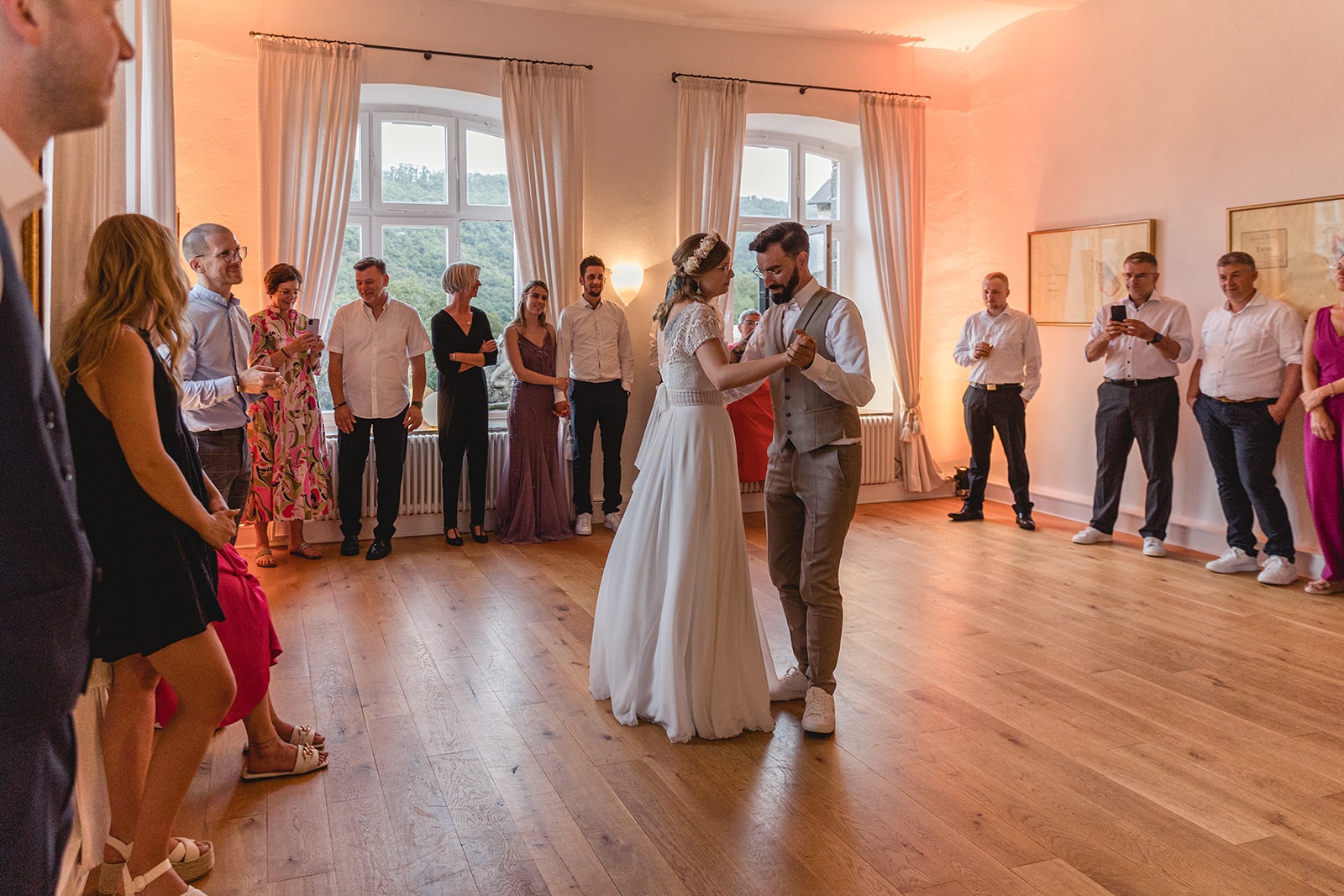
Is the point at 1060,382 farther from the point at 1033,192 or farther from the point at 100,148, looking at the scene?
the point at 100,148

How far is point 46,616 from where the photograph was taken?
32.8 inches

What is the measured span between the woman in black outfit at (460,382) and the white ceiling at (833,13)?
2223 millimetres

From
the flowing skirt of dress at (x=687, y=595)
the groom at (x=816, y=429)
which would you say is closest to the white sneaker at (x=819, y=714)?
the groom at (x=816, y=429)

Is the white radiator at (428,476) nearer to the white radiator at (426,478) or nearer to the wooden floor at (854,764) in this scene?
the white radiator at (426,478)

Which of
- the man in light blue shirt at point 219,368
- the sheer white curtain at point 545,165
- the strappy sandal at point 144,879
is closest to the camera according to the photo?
the strappy sandal at point 144,879

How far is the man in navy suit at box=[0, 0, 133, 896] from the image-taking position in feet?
2.57

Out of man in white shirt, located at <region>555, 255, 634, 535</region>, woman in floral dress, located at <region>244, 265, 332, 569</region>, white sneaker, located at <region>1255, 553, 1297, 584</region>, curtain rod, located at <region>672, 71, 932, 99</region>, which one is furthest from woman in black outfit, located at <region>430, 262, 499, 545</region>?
white sneaker, located at <region>1255, 553, 1297, 584</region>

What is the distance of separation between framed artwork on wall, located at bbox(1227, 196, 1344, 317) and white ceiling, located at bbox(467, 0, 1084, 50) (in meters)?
2.32

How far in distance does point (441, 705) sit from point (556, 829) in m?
1.11

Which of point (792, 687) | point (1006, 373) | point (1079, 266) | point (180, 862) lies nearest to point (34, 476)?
point (180, 862)

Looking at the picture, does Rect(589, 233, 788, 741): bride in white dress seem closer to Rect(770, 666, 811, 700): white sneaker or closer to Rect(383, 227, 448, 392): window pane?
Rect(770, 666, 811, 700): white sneaker

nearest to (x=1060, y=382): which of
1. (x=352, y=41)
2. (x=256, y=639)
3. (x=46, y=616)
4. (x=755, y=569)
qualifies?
(x=755, y=569)

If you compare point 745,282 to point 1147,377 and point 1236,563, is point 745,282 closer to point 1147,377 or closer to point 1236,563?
point 1147,377

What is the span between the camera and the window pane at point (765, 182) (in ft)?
27.9
